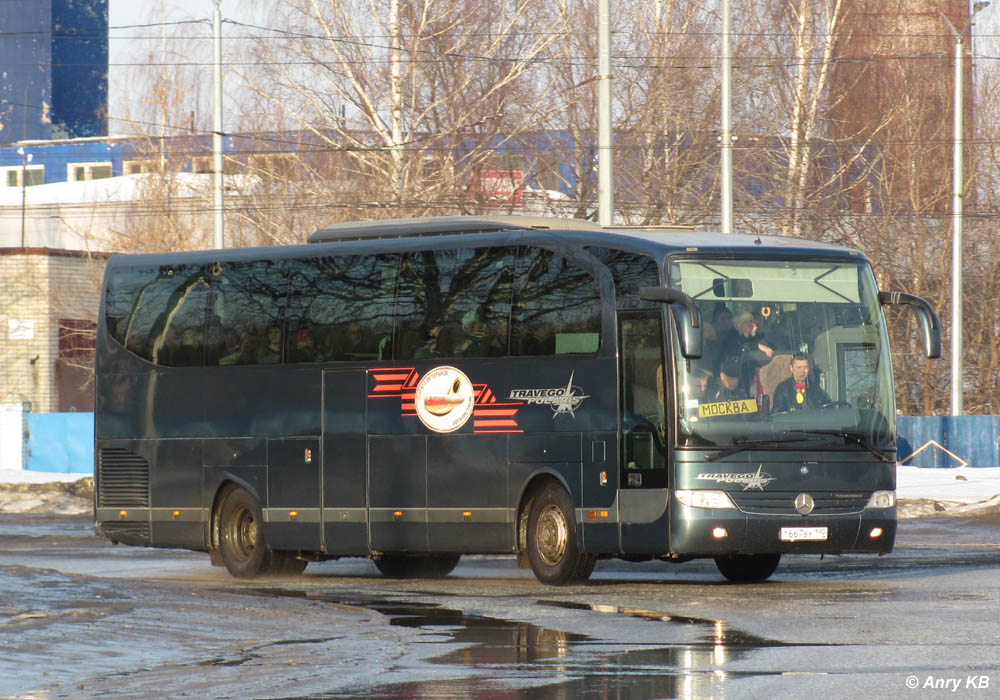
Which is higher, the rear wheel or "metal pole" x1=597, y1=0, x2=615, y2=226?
"metal pole" x1=597, y1=0, x2=615, y2=226

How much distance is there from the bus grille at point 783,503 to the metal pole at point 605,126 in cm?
1032

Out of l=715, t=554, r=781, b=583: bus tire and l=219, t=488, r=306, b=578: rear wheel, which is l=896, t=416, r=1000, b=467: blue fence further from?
l=219, t=488, r=306, b=578: rear wheel

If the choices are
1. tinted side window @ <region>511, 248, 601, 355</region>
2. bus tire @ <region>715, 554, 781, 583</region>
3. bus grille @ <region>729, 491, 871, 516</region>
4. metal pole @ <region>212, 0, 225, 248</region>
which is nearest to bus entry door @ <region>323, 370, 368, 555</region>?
tinted side window @ <region>511, 248, 601, 355</region>

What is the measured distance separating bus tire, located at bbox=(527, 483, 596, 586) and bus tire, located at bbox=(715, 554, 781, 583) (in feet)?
5.04

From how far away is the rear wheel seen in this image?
18750 mm

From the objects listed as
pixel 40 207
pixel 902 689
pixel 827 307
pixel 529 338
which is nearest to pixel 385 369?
pixel 529 338

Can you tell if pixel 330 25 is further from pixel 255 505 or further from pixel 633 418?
pixel 633 418

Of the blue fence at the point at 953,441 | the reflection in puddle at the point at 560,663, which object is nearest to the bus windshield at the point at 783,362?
the reflection in puddle at the point at 560,663

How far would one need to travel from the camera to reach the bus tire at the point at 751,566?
17.0 meters

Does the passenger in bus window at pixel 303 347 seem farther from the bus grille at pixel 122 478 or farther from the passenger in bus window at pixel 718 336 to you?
the passenger in bus window at pixel 718 336

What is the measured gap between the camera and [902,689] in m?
9.05

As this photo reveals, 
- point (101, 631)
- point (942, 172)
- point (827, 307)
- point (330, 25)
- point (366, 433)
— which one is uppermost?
point (330, 25)

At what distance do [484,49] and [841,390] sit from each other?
2564cm

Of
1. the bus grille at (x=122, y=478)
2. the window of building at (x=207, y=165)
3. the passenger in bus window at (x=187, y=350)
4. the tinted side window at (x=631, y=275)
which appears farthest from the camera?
the window of building at (x=207, y=165)
